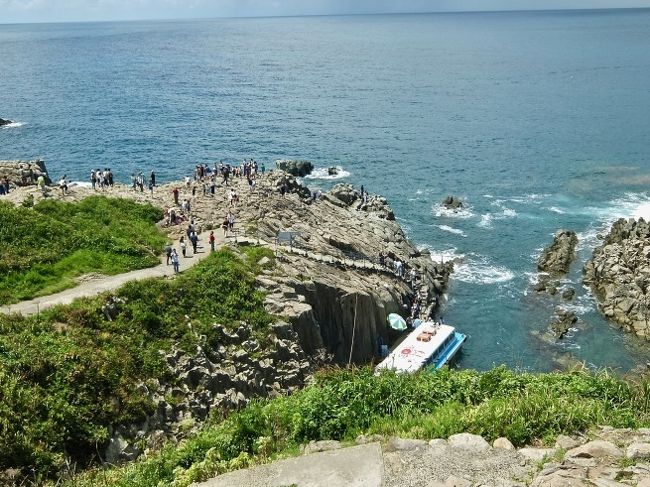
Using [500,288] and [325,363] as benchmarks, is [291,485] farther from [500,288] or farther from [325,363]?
[500,288]

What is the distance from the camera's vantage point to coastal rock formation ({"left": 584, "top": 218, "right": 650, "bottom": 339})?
49219mm

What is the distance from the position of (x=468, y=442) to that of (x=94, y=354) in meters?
17.2

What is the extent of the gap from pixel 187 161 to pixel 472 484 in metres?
80.3

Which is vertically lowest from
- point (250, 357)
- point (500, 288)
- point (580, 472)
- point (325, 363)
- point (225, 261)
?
point (500, 288)

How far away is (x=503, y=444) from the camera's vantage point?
15.9 metres

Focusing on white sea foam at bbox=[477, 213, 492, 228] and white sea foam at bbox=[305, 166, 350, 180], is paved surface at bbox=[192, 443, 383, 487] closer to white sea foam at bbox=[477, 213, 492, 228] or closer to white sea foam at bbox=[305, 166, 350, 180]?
white sea foam at bbox=[477, 213, 492, 228]

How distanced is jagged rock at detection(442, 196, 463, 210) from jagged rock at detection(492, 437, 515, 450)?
201 feet

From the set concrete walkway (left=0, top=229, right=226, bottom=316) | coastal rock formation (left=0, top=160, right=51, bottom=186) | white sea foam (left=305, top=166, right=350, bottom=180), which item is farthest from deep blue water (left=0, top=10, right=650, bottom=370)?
concrete walkway (left=0, top=229, right=226, bottom=316)

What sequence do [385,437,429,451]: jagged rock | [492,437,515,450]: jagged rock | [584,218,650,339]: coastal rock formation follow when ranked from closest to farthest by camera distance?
[492,437,515,450]: jagged rock → [385,437,429,451]: jagged rock → [584,218,650,339]: coastal rock formation

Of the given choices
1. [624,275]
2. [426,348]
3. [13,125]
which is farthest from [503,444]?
[13,125]

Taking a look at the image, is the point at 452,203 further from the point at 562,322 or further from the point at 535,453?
the point at 535,453

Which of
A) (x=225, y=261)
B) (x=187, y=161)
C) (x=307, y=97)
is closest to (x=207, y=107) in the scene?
(x=307, y=97)

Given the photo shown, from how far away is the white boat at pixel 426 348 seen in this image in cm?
4062

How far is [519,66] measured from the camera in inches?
7377
